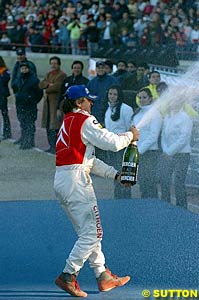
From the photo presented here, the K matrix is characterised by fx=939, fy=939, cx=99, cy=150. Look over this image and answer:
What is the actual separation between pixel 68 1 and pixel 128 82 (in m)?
14.9

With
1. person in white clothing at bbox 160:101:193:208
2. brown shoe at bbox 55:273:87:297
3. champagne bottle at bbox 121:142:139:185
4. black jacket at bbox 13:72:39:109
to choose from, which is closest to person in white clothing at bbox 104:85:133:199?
person in white clothing at bbox 160:101:193:208

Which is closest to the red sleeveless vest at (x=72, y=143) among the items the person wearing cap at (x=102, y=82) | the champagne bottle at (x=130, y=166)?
the champagne bottle at (x=130, y=166)

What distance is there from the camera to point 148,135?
10.9m

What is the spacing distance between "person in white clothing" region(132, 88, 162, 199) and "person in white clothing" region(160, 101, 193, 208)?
0.11m

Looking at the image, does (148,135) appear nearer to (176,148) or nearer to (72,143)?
(176,148)

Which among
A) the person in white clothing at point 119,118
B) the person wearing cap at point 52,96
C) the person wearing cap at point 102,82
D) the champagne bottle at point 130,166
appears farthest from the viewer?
the person wearing cap at point 52,96

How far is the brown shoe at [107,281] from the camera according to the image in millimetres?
7395

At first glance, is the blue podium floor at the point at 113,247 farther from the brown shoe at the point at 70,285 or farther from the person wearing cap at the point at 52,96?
the person wearing cap at the point at 52,96

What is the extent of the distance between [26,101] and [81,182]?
8.84 m

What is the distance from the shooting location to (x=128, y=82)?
14.1 meters

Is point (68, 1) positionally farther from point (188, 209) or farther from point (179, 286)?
point (179, 286)

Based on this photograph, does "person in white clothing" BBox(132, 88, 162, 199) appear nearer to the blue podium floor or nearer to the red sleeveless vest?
the blue podium floor

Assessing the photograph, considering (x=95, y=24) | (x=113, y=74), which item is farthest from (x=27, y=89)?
(x=95, y=24)

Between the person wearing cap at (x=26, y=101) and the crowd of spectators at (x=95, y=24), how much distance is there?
4.45 m
